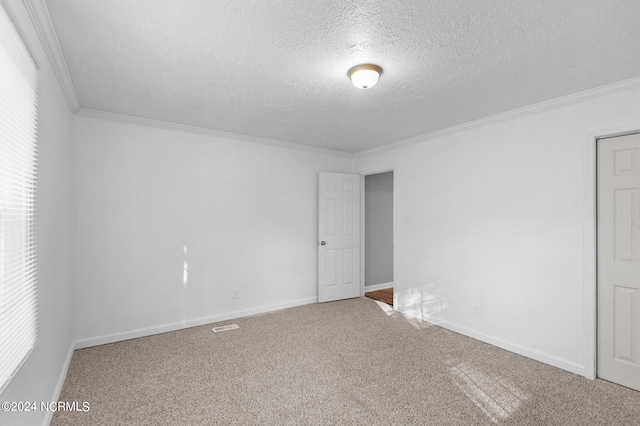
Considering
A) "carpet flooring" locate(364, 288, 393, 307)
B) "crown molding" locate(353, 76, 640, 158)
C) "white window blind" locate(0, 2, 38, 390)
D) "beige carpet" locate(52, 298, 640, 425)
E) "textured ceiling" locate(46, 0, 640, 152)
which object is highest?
"textured ceiling" locate(46, 0, 640, 152)

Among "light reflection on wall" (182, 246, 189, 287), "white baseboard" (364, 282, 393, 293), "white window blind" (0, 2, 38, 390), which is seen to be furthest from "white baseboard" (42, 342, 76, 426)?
"white baseboard" (364, 282, 393, 293)

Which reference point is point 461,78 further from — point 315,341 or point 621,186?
point 315,341

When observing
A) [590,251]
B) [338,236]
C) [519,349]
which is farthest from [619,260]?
[338,236]

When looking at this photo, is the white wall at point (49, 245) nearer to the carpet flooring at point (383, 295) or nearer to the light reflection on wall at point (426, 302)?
the light reflection on wall at point (426, 302)

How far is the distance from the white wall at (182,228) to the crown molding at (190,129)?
6cm

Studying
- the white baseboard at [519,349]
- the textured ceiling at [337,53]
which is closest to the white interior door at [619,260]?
the white baseboard at [519,349]

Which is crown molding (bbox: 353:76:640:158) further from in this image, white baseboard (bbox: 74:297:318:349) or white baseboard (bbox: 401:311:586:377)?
Answer: white baseboard (bbox: 74:297:318:349)

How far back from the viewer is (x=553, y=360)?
3025mm

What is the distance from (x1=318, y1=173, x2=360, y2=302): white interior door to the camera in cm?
512

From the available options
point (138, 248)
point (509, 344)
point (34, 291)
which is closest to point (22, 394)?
point (34, 291)

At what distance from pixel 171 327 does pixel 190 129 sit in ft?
7.89

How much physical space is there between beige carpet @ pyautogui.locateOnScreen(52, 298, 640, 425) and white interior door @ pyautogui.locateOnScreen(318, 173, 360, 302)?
4.77 feet

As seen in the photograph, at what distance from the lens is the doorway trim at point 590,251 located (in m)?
2.79

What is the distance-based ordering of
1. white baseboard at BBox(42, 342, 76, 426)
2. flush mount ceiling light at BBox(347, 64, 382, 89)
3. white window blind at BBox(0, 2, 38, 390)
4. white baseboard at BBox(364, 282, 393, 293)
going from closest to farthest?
1. white window blind at BBox(0, 2, 38, 390)
2. white baseboard at BBox(42, 342, 76, 426)
3. flush mount ceiling light at BBox(347, 64, 382, 89)
4. white baseboard at BBox(364, 282, 393, 293)
